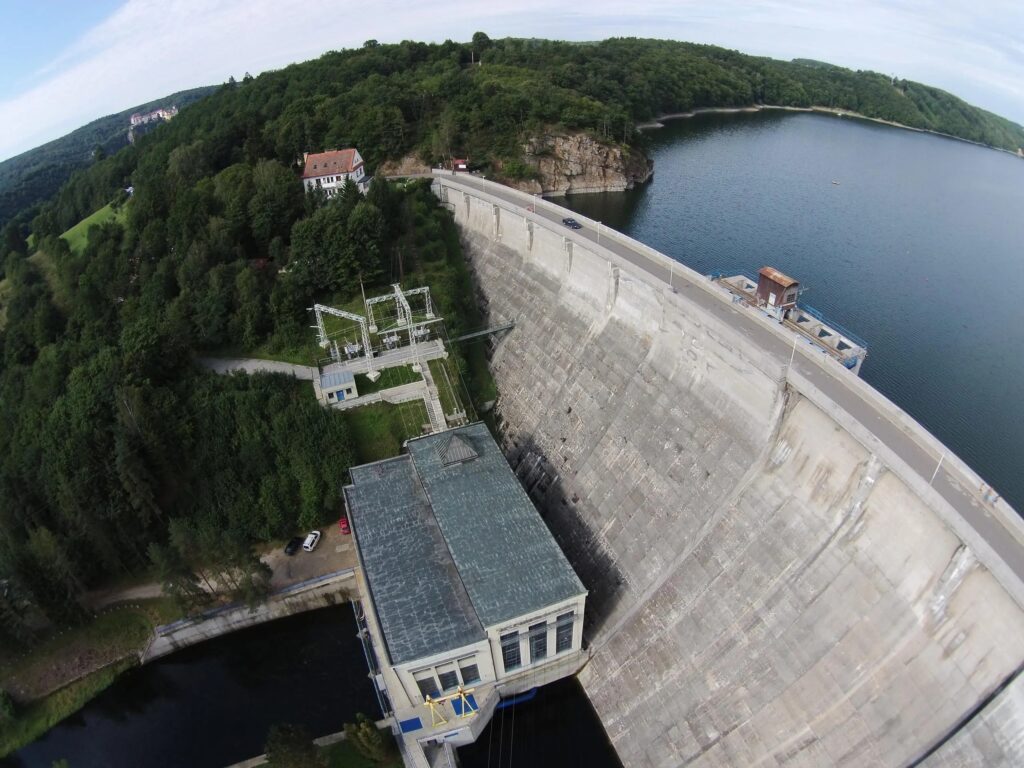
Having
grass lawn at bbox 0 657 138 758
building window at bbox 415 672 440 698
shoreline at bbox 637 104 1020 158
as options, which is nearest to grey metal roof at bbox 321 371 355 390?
grass lawn at bbox 0 657 138 758

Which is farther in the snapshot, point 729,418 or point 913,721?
point 729,418

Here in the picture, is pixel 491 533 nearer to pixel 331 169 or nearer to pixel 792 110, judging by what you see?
pixel 331 169

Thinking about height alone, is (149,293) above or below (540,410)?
above

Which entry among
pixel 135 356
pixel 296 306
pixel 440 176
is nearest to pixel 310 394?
pixel 296 306

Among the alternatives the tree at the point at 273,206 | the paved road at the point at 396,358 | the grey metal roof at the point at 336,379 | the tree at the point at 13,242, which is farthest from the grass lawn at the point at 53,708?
the tree at the point at 13,242

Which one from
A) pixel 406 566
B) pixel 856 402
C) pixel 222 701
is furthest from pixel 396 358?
pixel 856 402

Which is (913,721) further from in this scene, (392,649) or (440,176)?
(440,176)
